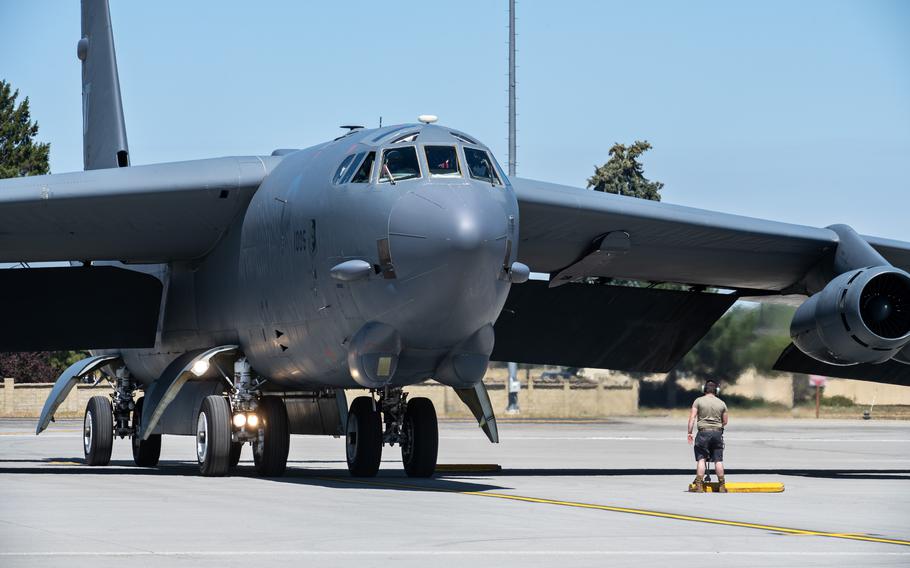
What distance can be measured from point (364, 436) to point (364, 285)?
306cm

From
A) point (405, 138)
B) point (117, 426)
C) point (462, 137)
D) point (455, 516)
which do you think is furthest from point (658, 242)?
point (455, 516)

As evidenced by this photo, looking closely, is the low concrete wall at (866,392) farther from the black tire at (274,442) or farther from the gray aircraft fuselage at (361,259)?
the black tire at (274,442)

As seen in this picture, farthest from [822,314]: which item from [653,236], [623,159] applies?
[623,159]

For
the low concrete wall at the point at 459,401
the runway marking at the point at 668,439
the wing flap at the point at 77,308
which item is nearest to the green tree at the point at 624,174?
the low concrete wall at the point at 459,401

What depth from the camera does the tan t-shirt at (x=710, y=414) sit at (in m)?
18.7

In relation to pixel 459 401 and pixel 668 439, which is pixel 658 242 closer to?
pixel 668 439

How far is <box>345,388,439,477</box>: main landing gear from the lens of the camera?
62.8 ft

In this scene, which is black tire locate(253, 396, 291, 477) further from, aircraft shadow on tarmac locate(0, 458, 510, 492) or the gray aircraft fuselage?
the gray aircraft fuselage

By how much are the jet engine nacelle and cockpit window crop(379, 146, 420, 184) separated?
22.6ft

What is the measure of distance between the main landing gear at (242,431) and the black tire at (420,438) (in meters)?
1.64

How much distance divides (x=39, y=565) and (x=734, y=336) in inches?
1254

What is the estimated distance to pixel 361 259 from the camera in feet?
55.5

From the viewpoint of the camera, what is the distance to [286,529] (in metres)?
12.0

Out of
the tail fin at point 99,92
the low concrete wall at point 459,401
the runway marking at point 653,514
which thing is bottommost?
the low concrete wall at point 459,401
